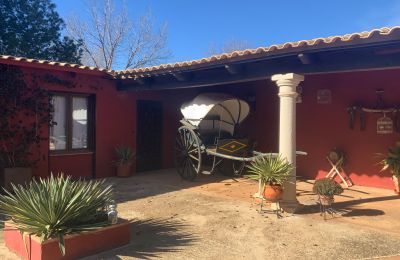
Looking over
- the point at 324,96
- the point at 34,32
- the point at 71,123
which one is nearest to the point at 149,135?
the point at 71,123

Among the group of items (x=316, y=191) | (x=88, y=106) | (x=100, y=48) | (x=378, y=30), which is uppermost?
(x=100, y=48)

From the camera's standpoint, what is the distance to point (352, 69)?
5887mm

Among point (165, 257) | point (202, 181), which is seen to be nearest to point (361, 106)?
point (202, 181)

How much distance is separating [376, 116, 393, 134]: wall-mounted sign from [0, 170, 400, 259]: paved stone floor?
4.66 ft

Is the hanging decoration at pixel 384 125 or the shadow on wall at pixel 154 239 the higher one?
the hanging decoration at pixel 384 125

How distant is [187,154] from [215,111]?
56.1 inches

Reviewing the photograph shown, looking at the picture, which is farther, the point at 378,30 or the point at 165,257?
the point at 378,30

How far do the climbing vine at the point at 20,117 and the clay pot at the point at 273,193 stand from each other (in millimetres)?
5543

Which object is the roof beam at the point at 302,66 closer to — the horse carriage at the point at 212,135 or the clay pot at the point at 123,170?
the horse carriage at the point at 212,135

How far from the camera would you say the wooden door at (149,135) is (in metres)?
11.1

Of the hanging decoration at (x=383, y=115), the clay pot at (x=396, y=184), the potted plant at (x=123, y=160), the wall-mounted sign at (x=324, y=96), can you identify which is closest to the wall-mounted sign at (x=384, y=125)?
the hanging decoration at (x=383, y=115)

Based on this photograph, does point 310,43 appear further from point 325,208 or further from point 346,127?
point 346,127

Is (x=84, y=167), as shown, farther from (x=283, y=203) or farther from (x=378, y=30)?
(x=378, y=30)

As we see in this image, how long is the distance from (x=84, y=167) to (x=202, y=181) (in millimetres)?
3280
